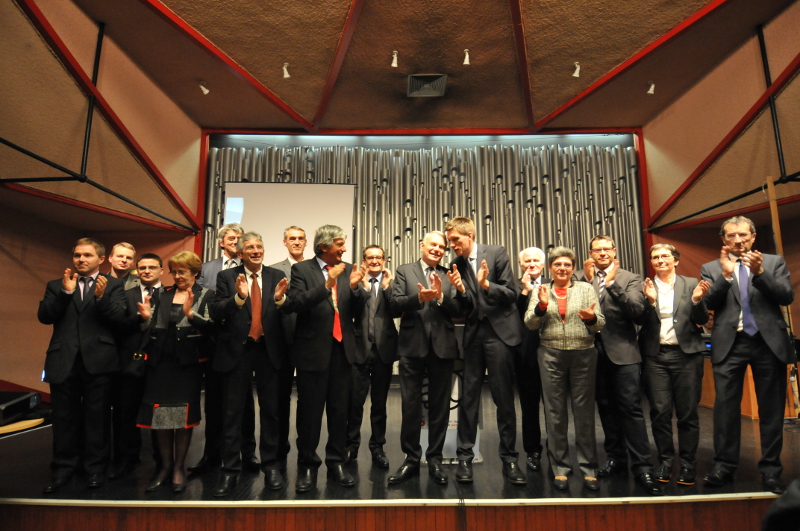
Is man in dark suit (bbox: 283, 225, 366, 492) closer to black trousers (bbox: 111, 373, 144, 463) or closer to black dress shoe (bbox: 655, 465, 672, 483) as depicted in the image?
black trousers (bbox: 111, 373, 144, 463)

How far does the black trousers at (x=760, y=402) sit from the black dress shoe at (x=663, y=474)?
0.25 metres

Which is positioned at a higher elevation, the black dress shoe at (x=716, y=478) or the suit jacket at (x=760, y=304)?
the suit jacket at (x=760, y=304)

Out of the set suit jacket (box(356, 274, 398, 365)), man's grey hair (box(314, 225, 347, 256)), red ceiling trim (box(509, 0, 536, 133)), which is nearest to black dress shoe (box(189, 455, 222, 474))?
suit jacket (box(356, 274, 398, 365))

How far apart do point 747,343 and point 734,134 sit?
3.20 m

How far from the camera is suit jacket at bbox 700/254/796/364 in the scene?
266 cm

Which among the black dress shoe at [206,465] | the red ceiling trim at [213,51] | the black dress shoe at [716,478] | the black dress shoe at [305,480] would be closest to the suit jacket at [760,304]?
the black dress shoe at [716,478]

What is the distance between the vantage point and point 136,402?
3.04 meters

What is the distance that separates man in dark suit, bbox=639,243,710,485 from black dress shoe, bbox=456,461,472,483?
1073 millimetres

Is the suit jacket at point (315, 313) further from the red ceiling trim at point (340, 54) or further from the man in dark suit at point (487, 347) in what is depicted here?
the red ceiling trim at point (340, 54)

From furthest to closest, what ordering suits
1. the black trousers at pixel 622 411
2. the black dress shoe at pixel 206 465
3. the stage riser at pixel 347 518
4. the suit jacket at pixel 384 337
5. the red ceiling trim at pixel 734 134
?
1. the red ceiling trim at pixel 734 134
2. the suit jacket at pixel 384 337
3. the black dress shoe at pixel 206 465
4. the black trousers at pixel 622 411
5. the stage riser at pixel 347 518

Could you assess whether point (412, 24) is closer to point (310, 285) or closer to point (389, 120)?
point (389, 120)

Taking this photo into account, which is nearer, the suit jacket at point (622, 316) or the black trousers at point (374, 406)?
the suit jacket at point (622, 316)

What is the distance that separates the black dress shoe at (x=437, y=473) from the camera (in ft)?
→ 8.71

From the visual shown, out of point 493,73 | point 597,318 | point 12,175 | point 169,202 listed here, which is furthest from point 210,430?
point 493,73
